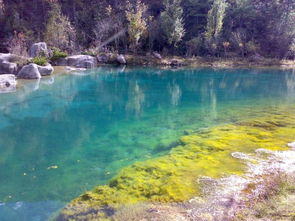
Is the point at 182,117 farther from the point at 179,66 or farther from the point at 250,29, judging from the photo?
the point at 250,29

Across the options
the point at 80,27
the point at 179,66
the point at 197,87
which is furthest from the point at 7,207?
the point at 80,27

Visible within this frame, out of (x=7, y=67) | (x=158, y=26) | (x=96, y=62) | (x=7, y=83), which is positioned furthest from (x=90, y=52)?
(x=7, y=83)

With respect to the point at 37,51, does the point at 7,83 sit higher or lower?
lower

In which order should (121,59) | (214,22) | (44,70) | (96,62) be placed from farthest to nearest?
(214,22) → (121,59) → (96,62) → (44,70)

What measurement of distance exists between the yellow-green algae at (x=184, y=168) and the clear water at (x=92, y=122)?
0.53m

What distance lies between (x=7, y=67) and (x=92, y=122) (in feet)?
44.7

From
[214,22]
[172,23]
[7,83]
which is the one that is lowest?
[7,83]

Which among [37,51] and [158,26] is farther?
[158,26]

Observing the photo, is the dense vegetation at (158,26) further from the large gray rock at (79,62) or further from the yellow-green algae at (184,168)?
the yellow-green algae at (184,168)

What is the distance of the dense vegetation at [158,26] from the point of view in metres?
34.0

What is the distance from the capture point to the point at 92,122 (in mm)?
11812

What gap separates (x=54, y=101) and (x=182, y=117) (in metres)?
6.96

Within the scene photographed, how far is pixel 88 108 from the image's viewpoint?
1416 centimetres

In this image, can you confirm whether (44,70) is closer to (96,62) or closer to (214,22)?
Result: (96,62)
